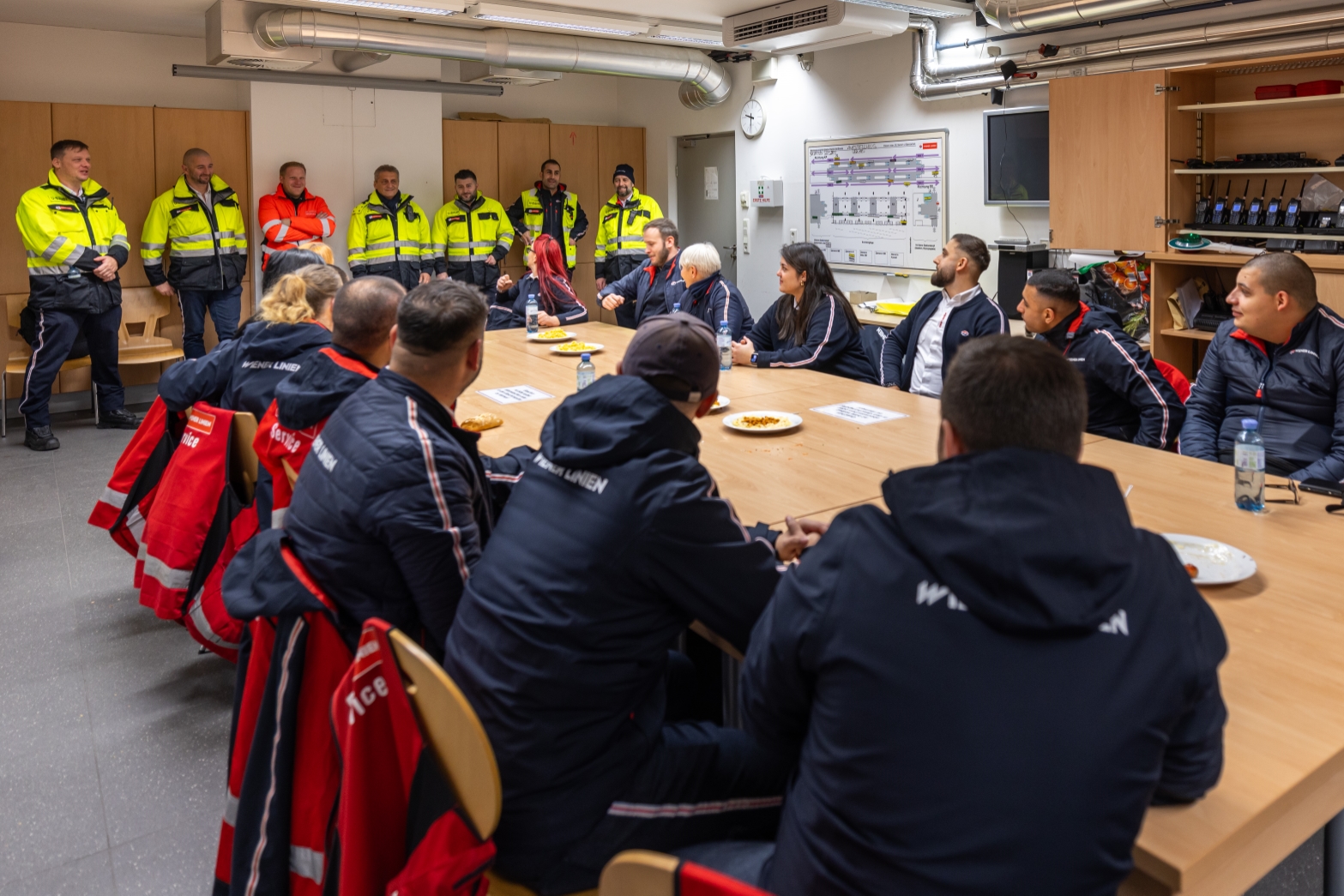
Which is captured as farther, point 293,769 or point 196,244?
point 196,244

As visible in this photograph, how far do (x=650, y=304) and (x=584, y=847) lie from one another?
4.71 m

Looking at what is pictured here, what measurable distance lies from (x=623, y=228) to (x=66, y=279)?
4.76m

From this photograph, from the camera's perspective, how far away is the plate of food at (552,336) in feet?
18.3

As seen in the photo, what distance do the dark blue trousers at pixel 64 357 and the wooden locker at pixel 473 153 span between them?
351 cm

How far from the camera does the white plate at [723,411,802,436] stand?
3.26 meters

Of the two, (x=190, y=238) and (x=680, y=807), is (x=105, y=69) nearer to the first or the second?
(x=190, y=238)

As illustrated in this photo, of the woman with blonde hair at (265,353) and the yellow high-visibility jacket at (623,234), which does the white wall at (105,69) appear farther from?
the woman with blonde hair at (265,353)

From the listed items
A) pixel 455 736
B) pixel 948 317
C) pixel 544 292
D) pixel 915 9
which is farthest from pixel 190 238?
pixel 455 736

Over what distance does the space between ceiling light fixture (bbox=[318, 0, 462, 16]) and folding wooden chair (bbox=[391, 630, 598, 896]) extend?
248 inches

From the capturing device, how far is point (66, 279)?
6867 mm

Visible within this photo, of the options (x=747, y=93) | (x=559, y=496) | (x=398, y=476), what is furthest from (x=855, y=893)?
(x=747, y=93)

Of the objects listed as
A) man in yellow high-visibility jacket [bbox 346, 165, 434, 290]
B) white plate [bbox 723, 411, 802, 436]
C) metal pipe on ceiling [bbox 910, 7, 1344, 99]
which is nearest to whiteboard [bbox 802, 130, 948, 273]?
metal pipe on ceiling [bbox 910, 7, 1344, 99]

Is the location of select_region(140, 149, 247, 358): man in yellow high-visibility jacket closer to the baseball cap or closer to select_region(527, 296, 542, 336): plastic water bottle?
select_region(527, 296, 542, 336): plastic water bottle

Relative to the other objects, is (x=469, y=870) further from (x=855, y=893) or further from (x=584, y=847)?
(x=855, y=893)
